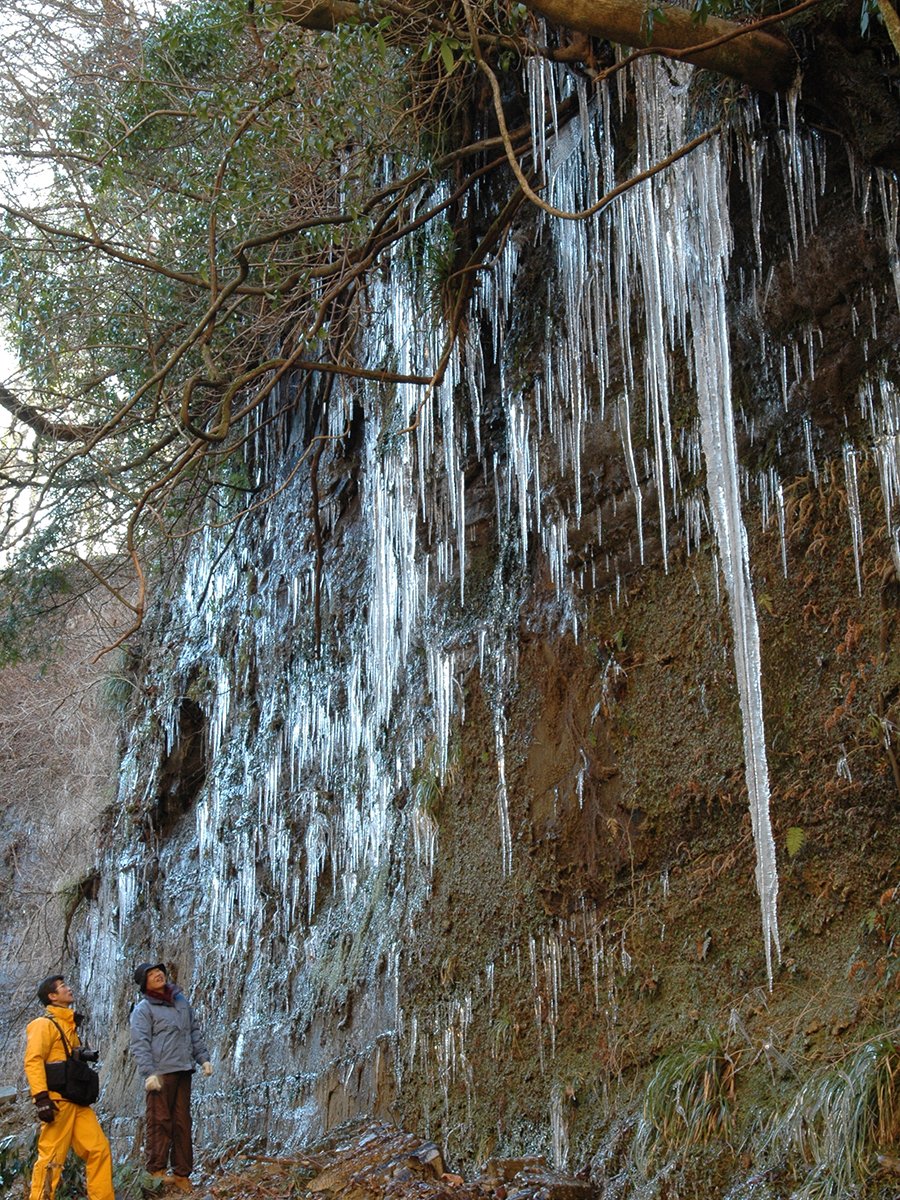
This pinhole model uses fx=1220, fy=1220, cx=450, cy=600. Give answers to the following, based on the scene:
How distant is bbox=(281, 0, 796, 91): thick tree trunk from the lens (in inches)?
211

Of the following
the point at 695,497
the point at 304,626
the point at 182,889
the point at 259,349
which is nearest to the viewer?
the point at 695,497

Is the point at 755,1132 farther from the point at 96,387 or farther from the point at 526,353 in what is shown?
the point at 96,387

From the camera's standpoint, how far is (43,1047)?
23.0ft

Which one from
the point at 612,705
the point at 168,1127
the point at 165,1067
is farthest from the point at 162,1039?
the point at 612,705

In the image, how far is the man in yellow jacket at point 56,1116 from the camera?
6914mm

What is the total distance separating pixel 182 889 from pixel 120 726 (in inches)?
132

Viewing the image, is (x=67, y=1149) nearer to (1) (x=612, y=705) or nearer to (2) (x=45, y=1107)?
(2) (x=45, y=1107)

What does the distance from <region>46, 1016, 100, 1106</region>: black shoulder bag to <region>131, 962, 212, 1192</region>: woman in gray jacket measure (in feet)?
1.52

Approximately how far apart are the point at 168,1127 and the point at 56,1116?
0.85 meters

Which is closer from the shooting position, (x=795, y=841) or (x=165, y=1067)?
(x=795, y=841)

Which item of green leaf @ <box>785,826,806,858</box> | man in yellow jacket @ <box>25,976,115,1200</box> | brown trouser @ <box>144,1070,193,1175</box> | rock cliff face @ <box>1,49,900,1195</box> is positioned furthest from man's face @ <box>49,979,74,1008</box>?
green leaf @ <box>785,826,806,858</box>

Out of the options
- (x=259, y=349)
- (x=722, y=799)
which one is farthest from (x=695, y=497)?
(x=259, y=349)

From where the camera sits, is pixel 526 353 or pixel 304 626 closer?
pixel 526 353

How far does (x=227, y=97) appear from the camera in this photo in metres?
7.02
